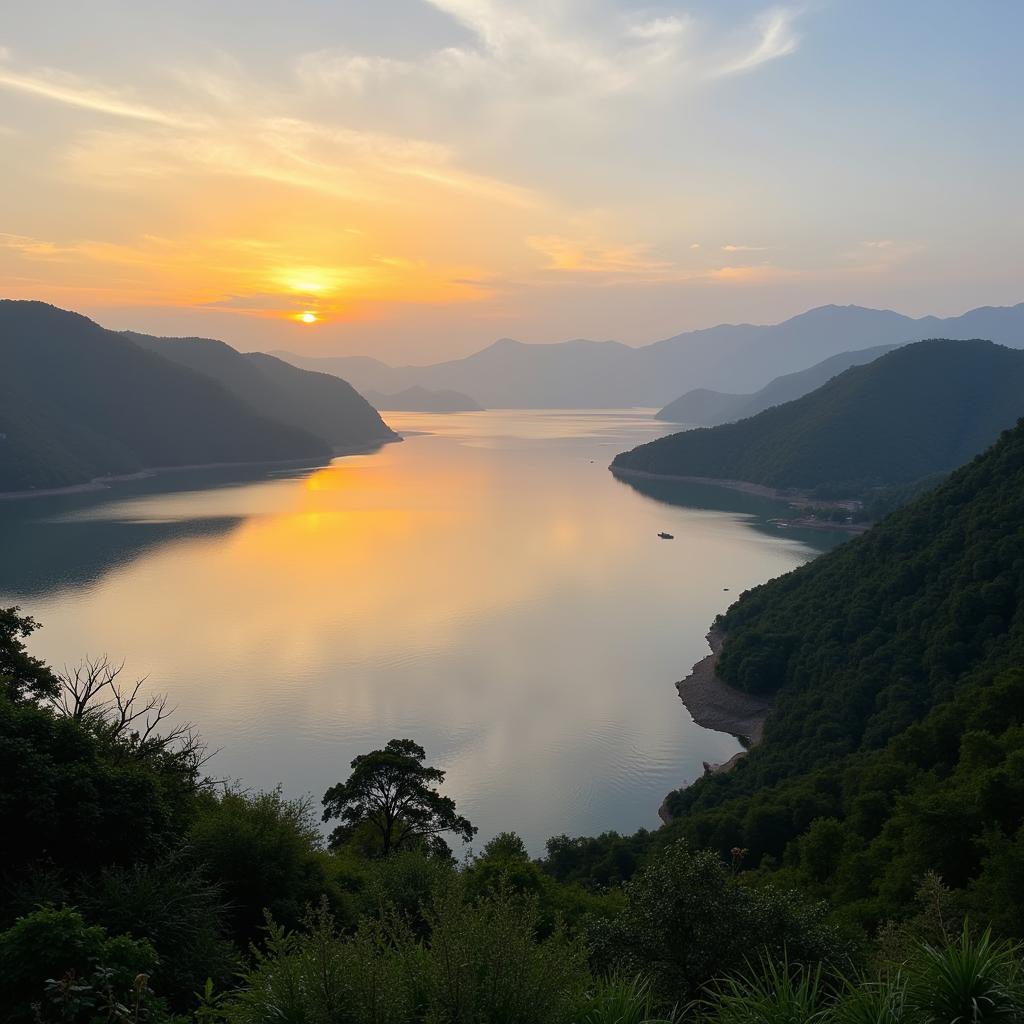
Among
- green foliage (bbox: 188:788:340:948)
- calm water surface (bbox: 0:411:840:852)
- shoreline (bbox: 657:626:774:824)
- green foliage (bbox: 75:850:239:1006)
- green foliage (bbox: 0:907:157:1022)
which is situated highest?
green foliage (bbox: 0:907:157:1022)

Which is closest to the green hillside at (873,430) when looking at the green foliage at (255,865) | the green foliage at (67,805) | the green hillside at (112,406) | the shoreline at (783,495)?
the shoreline at (783,495)

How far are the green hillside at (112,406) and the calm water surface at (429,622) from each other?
103ft

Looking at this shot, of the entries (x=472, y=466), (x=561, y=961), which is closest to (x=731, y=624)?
(x=561, y=961)

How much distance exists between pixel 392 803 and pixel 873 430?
13261 cm

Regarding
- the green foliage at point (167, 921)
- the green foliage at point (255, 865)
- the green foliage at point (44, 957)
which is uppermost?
the green foliage at point (44, 957)

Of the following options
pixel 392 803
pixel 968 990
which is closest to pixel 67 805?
pixel 968 990

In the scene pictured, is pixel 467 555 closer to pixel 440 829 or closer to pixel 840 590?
pixel 840 590

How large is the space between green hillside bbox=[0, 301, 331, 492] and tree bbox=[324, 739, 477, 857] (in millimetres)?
123630

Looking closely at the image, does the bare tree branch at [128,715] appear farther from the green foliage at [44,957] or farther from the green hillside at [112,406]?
the green hillside at [112,406]

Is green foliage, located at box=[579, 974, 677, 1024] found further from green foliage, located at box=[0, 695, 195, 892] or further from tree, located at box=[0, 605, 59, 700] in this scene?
tree, located at box=[0, 605, 59, 700]

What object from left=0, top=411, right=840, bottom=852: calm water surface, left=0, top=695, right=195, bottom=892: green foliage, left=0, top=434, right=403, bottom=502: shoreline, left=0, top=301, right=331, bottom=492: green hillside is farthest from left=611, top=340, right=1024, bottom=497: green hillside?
left=0, top=695, right=195, bottom=892: green foliage

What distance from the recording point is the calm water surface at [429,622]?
36.7 meters

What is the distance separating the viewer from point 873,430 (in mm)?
137875

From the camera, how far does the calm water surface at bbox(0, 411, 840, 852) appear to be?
36656mm
